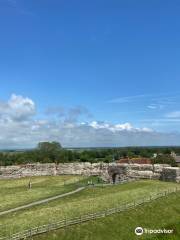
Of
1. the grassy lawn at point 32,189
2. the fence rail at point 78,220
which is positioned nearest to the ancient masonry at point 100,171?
the grassy lawn at point 32,189

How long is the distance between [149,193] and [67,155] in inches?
3074

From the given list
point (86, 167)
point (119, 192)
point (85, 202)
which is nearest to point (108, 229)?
point (85, 202)

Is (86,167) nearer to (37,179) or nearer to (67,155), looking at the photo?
(37,179)

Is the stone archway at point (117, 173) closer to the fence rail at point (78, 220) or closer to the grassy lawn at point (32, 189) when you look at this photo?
the grassy lawn at point (32, 189)

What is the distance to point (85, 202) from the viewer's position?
40.9 meters

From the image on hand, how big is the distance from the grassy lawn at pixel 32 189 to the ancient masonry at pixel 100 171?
2937mm

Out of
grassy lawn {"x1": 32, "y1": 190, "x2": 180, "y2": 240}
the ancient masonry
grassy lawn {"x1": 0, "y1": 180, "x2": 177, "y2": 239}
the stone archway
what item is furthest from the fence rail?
the stone archway

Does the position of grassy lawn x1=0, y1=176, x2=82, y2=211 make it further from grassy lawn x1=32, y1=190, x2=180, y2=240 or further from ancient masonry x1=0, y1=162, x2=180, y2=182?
grassy lawn x1=32, y1=190, x2=180, y2=240

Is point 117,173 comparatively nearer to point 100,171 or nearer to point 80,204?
point 100,171

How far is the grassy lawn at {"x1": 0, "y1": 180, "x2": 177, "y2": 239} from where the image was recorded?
32.3m

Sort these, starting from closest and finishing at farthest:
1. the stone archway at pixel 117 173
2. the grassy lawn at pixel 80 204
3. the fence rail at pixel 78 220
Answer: the fence rail at pixel 78 220 → the grassy lawn at pixel 80 204 → the stone archway at pixel 117 173

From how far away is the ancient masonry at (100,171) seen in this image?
60.5m

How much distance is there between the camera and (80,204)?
131 feet

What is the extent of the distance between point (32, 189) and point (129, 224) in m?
17.9
